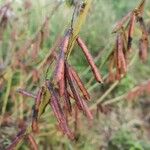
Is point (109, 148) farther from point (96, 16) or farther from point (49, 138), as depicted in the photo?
point (96, 16)

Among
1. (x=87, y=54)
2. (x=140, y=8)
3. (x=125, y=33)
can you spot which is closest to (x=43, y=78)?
(x=125, y=33)

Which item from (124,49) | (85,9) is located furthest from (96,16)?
(85,9)

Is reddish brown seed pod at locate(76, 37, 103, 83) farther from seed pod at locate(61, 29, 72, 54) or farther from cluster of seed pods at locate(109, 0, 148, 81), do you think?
cluster of seed pods at locate(109, 0, 148, 81)

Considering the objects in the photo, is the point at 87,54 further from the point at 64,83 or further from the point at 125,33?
the point at 125,33

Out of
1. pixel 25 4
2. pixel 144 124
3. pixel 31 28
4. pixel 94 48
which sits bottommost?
pixel 144 124

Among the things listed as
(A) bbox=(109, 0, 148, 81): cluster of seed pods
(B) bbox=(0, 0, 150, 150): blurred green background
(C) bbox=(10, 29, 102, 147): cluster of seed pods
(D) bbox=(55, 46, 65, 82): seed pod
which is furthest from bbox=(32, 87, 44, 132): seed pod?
(B) bbox=(0, 0, 150, 150): blurred green background

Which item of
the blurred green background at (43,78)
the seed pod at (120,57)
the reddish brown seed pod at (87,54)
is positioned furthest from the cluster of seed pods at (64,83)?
the blurred green background at (43,78)

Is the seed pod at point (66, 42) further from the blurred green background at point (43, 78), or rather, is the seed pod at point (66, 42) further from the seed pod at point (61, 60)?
the blurred green background at point (43, 78)

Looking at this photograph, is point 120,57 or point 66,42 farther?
point 120,57
